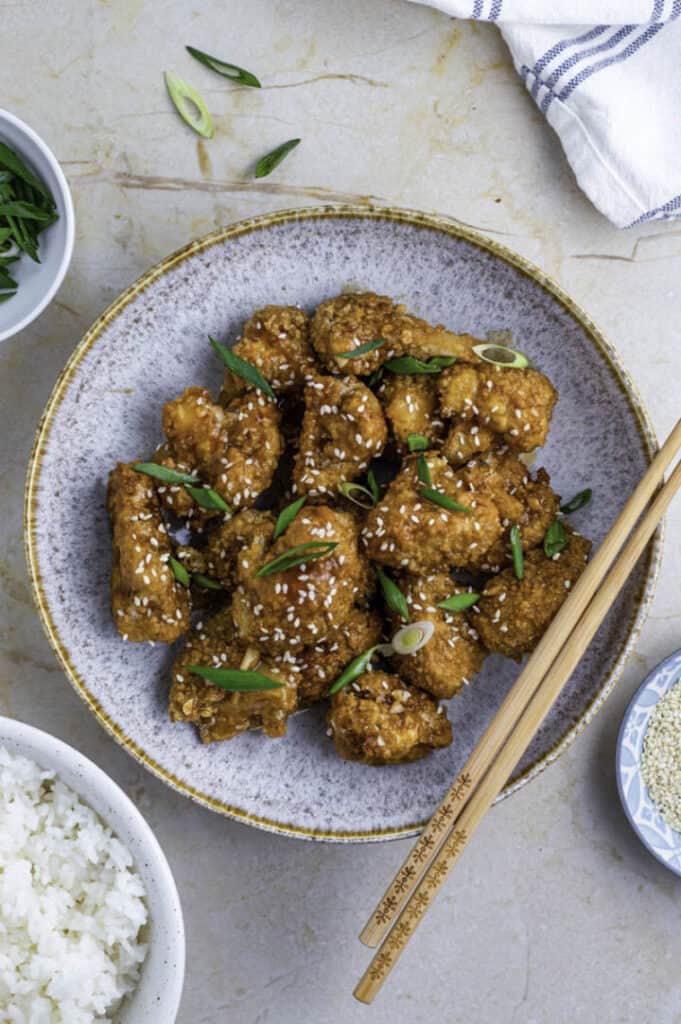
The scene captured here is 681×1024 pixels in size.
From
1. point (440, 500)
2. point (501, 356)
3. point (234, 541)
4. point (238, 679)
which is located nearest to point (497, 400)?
point (501, 356)

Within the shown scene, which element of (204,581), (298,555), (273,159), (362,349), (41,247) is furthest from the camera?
(273,159)

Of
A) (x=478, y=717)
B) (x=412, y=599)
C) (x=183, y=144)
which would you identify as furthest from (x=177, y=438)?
(x=478, y=717)

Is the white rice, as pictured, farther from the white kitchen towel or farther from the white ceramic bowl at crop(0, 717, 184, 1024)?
the white kitchen towel

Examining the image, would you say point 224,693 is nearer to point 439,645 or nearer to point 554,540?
point 439,645

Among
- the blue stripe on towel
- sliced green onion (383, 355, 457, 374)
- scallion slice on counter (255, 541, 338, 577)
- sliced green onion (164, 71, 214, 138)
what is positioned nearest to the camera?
scallion slice on counter (255, 541, 338, 577)

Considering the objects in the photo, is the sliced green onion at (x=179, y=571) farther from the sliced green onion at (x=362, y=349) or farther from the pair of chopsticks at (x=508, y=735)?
the pair of chopsticks at (x=508, y=735)

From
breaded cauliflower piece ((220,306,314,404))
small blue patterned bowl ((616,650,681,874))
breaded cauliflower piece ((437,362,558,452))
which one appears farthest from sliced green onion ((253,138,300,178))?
small blue patterned bowl ((616,650,681,874))
